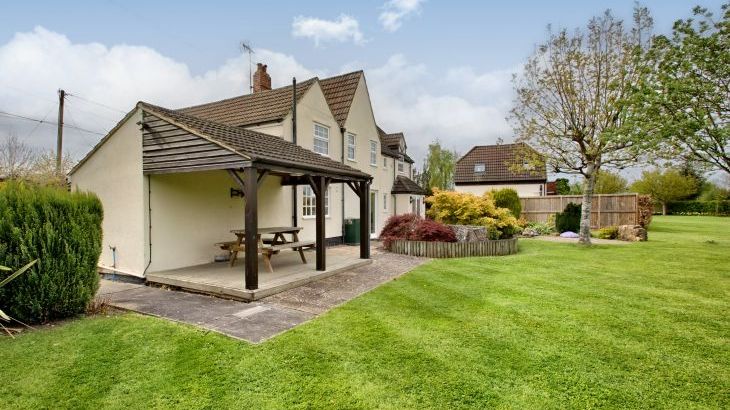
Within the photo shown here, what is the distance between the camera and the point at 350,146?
701 inches

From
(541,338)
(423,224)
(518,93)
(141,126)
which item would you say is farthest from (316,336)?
(518,93)

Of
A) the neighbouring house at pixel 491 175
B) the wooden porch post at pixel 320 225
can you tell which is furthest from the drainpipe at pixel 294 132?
the neighbouring house at pixel 491 175

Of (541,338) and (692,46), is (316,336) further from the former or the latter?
(692,46)

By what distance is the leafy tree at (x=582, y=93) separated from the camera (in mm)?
14242

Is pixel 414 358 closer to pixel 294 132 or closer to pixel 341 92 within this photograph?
pixel 294 132

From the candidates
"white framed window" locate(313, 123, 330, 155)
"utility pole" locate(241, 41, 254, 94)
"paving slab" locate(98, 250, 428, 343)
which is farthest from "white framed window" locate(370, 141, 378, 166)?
"paving slab" locate(98, 250, 428, 343)

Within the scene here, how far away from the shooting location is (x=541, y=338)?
5.04 meters

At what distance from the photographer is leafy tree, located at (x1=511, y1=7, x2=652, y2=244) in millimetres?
14242

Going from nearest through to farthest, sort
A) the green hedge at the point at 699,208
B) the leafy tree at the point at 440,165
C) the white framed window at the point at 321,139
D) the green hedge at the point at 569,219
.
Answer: the white framed window at the point at 321,139 < the green hedge at the point at 569,219 < the green hedge at the point at 699,208 < the leafy tree at the point at 440,165

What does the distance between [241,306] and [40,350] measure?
277cm

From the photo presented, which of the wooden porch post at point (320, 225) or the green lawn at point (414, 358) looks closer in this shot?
the green lawn at point (414, 358)

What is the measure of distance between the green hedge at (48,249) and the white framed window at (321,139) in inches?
392

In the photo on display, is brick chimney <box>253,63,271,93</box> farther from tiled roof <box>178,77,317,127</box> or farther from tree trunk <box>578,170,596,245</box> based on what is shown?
tree trunk <box>578,170,596,245</box>

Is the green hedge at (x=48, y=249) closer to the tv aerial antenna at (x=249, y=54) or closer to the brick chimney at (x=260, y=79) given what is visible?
the brick chimney at (x=260, y=79)
